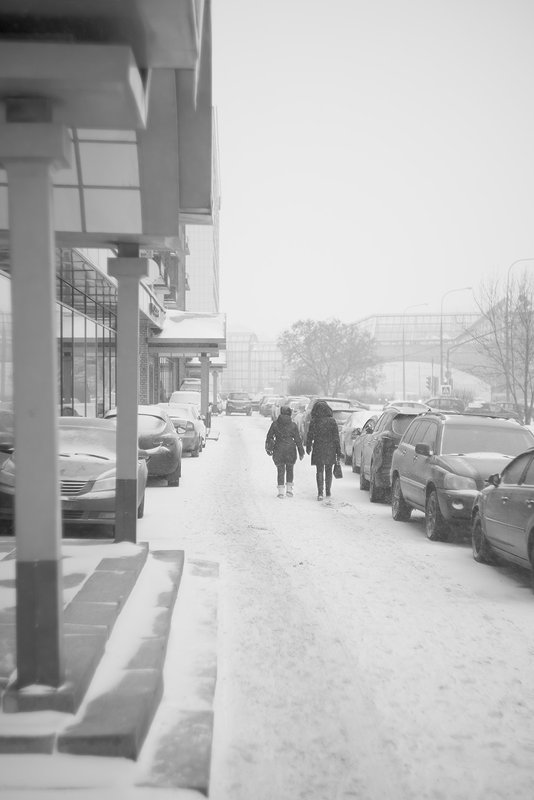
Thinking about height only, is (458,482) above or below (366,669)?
above

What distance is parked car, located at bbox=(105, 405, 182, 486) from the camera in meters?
16.2

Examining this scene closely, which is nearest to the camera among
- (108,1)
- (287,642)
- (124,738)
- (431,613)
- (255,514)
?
(124,738)

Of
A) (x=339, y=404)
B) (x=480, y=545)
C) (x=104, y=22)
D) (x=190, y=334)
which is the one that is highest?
(x=190, y=334)

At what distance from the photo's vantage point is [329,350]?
265 feet

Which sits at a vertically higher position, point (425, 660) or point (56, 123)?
point (56, 123)

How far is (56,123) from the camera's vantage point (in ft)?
14.2

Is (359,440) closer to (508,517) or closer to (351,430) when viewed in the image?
(351,430)

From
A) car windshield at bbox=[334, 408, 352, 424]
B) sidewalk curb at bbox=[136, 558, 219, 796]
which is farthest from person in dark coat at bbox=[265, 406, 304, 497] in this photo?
car windshield at bbox=[334, 408, 352, 424]

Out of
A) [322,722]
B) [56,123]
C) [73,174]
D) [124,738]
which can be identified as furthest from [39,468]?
[73,174]

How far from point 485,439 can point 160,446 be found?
6.66 meters

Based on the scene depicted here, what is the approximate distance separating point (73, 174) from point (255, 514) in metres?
6.53

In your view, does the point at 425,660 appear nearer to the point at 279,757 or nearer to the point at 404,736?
the point at 404,736

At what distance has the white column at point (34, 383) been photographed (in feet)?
13.8

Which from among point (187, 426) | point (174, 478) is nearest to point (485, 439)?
point (174, 478)
